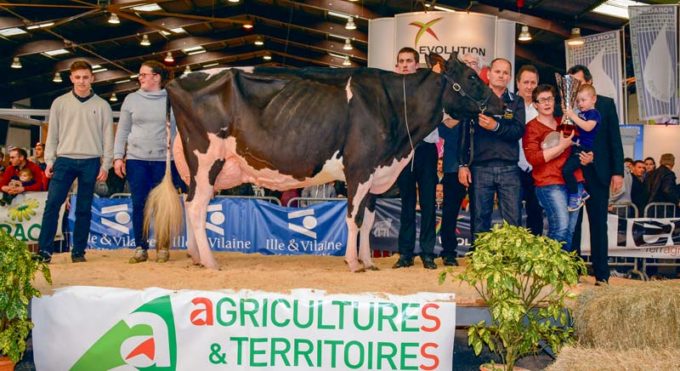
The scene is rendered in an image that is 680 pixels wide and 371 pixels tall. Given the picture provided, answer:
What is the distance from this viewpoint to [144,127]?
621cm

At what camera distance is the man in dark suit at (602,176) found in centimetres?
538

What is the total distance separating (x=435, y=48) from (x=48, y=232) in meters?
6.57

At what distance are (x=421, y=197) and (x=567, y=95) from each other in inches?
59.8

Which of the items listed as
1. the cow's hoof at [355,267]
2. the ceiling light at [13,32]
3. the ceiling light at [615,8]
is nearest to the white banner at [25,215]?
the cow's hoof at [355,267]

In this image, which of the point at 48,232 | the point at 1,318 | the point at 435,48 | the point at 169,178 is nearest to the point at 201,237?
the point at 169,178

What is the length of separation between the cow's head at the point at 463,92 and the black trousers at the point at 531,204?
2.64ft

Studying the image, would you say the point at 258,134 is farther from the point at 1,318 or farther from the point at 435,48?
the point at 435,48

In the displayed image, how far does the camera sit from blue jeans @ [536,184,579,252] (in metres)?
5.32

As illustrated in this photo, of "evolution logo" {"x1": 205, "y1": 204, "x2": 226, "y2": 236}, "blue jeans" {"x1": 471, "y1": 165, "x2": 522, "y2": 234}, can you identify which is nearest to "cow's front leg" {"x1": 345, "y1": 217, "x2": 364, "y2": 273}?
"blue jeans" {"x1": 471, "y1": 165, "x2": 522, "y2": 234}

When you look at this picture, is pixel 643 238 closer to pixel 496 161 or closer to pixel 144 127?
pixel 496 161

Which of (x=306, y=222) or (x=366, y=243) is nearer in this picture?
(x=366, y=243)

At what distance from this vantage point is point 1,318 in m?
4.16

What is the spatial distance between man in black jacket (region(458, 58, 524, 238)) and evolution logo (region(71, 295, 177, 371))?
2565mm

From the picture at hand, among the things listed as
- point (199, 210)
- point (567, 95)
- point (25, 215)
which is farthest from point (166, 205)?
point (25, 215)
